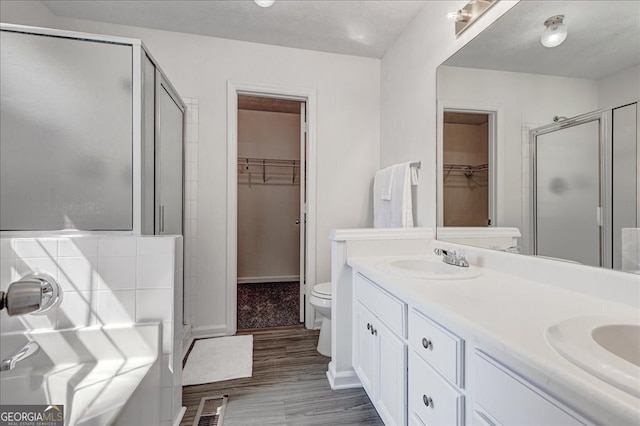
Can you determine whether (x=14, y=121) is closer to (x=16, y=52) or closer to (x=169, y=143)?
(x=16, y=52)

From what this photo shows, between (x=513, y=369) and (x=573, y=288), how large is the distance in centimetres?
59

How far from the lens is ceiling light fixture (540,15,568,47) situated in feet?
3.54

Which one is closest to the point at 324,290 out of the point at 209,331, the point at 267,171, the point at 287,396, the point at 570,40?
the point at 287,396

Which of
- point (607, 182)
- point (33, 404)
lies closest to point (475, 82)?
point (607, 182)

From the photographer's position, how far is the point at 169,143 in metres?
1.91

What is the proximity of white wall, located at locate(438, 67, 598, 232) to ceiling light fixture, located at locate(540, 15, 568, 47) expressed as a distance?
0.39 ft

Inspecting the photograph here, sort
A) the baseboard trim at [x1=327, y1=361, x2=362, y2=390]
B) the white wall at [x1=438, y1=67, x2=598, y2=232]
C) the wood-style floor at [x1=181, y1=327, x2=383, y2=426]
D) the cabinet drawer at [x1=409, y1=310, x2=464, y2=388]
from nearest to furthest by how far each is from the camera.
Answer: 1. the cabinet drawer at [x1=409, y1=310, x2=464, y2=388]
2. the white wall at [x1=438, y1=67, x2=598, y2=232]
3. the wood-style floor at [x1=181, y1=327, x2=383, y2=426]
4. the baseboard trim at [x1=327, y1=361, x2=362, y2=390]

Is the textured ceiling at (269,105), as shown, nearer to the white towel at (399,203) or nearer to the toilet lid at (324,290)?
the white towel at (399,203)

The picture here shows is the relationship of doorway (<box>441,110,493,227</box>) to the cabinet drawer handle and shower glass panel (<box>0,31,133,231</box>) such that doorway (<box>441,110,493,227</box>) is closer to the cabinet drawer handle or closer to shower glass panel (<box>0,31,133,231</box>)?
the cabinet drawer handle

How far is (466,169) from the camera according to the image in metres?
1.60

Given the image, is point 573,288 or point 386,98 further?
point 386,98

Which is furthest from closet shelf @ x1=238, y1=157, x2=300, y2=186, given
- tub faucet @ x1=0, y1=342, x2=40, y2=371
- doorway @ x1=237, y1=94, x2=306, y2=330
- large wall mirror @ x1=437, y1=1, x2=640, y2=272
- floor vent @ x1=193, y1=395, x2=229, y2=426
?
tub faucet @ x1=0, y1=342, x2=40, y2=371

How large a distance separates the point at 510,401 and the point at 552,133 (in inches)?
38.9

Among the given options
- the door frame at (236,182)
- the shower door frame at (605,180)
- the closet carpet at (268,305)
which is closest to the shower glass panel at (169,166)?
the door frame at (236,182)
